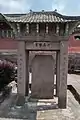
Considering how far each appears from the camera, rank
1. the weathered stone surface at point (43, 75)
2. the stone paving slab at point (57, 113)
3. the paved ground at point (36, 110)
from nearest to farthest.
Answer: the stone paving slab at point (57, 113) → the paved ground at point (36, 110) → the weathered stone surface at point (43, 75)

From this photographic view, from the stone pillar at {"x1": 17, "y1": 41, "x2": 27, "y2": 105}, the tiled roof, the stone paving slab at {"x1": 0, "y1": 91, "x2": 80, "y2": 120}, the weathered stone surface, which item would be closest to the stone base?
the stone pillar at {"x1": 17, "y1": 41, "x2": 27, "y2": 105}

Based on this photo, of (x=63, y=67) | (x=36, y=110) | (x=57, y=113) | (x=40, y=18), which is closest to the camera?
(x=57, y=113)

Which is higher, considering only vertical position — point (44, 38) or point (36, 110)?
point (44, 38)

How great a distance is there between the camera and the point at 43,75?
Result: 353 inches

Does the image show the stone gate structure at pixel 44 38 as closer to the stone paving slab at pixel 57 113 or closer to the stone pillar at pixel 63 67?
the stone pillar at pixel 63 67

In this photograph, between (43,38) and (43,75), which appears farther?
(43,75)

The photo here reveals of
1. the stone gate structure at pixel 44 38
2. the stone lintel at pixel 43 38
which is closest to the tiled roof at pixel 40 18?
the stone gate structure at pixel 44 38

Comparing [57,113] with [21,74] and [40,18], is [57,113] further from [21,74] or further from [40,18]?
[40,18]

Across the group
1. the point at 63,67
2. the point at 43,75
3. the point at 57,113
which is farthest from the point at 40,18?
the point at 57,113

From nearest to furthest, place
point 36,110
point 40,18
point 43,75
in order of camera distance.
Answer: point 36,110 < point 40,18 < point 43,75

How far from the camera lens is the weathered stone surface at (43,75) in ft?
29.1

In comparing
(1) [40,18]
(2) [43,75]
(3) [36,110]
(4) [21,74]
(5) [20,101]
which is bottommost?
(3) [36,110]

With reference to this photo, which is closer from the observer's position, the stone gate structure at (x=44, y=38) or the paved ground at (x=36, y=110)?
the paved ground at (x=36, y=110)

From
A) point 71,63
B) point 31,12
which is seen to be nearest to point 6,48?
point 71,63
